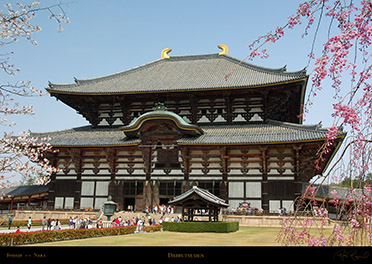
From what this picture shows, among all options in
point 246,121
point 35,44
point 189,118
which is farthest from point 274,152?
point 35,44

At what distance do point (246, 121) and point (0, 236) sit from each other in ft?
81.5

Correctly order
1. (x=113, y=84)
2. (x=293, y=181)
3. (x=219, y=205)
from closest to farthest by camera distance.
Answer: (x=219, y=205), (x=293, y=181), (x=113, y=84)

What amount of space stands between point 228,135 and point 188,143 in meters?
3.83

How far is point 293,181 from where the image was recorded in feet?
99.9

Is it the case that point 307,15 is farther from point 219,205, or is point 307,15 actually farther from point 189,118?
point 189,118

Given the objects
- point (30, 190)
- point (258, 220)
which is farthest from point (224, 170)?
point (30, 190)

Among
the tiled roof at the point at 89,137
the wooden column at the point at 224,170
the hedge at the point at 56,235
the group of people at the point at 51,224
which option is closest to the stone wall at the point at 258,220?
the wooden column at the point at 224,170

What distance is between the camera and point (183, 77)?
4012 centimetres

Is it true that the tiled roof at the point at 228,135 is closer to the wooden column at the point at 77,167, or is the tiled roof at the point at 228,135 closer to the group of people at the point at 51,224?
the wooden column at the point at 77,167

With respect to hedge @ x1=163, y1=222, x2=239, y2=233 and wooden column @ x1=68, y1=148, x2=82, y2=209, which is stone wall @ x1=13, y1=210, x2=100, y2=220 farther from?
hedge @ x1=163, y1=222, x2=239, y2=233

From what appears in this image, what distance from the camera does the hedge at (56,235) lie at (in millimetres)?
15967
